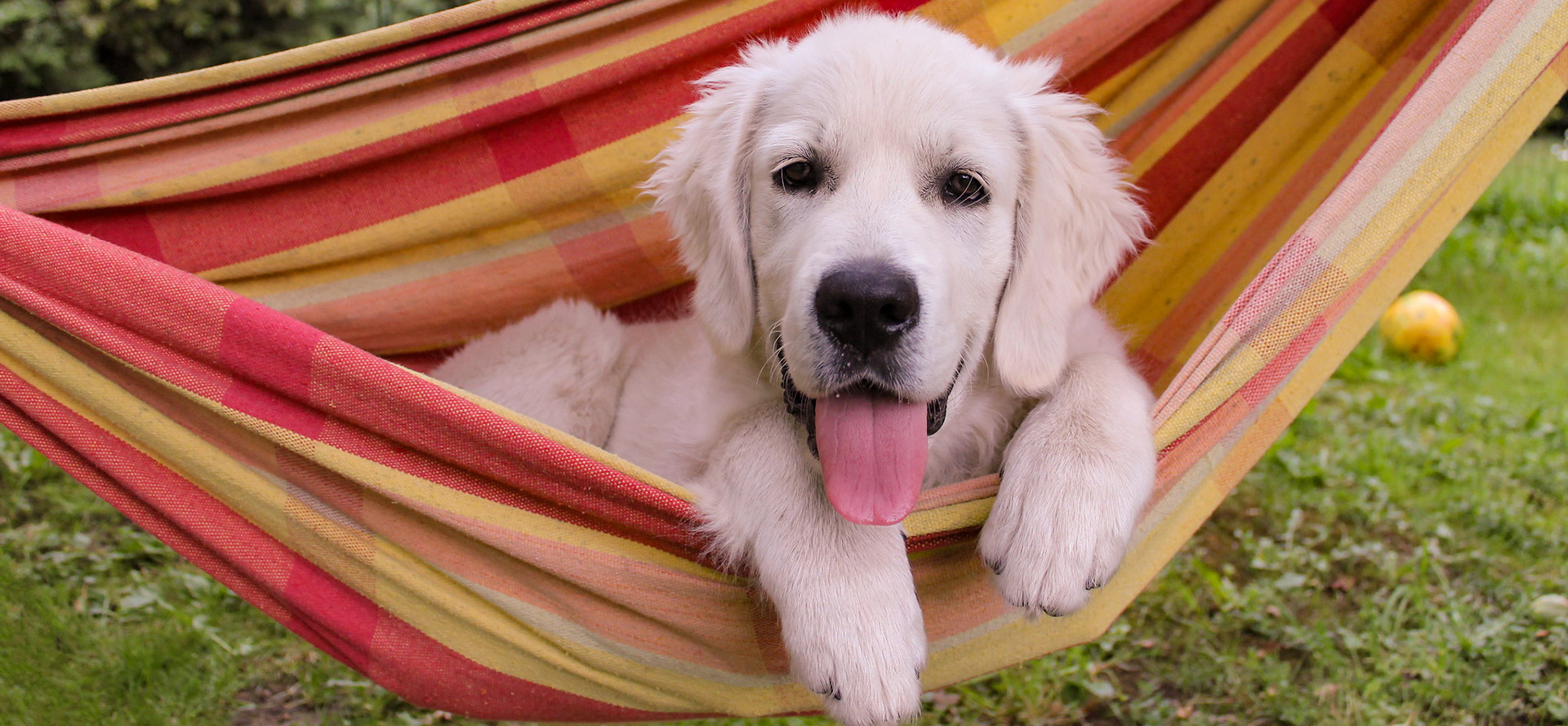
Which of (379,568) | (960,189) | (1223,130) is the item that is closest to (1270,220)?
(1223,130)

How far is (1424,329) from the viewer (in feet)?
16.4

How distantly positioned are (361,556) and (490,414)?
0.38 m

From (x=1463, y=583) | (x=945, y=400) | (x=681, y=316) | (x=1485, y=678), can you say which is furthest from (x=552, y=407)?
(x=1463, y=583)

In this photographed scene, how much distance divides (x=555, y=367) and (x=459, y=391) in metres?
0.99

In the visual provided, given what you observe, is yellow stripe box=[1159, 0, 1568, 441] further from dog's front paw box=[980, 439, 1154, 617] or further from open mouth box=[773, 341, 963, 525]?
open mouth box=[773, 341, 963, 525]

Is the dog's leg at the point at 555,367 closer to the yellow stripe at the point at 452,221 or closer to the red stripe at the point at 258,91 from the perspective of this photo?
the yellow stripe at the point at 452,221

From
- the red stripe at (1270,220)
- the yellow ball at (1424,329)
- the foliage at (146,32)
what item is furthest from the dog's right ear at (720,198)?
the yellow ball at (1424,329)

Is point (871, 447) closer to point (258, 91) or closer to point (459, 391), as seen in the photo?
point (459, 391)

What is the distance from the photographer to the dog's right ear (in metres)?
2.26

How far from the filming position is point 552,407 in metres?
2.86

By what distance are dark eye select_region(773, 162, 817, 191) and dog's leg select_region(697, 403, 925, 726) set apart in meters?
0.49

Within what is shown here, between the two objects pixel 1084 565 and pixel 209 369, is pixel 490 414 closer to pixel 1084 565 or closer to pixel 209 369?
pixel 209 369

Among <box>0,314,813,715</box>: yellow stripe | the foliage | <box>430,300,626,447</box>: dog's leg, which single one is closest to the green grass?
<box>430,300,626,447</box>: dog's leg

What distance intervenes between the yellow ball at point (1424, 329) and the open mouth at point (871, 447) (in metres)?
3.94
